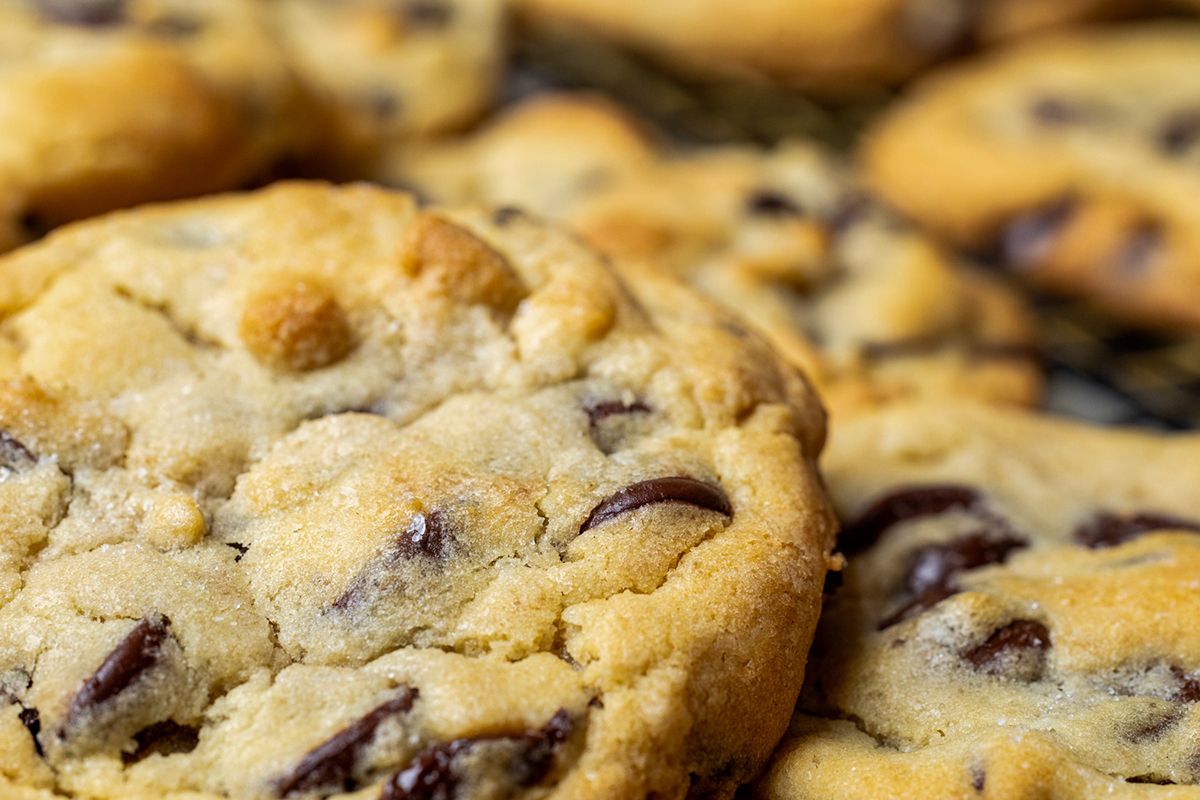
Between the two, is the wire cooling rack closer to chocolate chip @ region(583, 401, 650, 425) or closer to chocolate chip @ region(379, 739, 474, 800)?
chocolate chip @ region(583, 401, 650, 425)

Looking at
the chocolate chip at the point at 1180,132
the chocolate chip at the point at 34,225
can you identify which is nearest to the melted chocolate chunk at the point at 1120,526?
the chocolate chip at the point at 1180,132

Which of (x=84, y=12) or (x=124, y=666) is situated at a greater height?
(x=84, y=12)

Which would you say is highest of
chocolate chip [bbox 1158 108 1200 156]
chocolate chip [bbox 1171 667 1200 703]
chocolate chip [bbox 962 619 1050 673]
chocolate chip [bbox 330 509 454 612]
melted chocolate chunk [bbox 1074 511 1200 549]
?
chocolate chip [bbox 330 509 454 612]

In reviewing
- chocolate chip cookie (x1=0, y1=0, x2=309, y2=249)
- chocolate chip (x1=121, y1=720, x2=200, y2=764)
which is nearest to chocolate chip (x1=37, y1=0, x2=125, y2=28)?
chocolate chip cookie (x1=0, y1=0, x2=309, y2=249)

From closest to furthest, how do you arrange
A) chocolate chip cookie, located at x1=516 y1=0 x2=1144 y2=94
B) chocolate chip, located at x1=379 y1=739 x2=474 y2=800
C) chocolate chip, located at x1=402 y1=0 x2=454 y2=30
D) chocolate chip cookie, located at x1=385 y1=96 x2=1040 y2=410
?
chocolate chip, located at x1=379 y1=739 x2=474 y2=800 → chocolate chip cookie, located at x1=385 y1=96 x2=1040 y2=410 → chocolate chip, located at x1=402 y1=0 x2=454 y2=30 → chocolate chip cookie, located at x1=516 y1=0 x2=1144 y2=94

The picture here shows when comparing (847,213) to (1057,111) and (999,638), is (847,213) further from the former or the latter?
(999,638)

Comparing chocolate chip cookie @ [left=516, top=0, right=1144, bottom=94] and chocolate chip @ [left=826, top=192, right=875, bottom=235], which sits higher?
chocolate chip cookie @ [left=516, top=0, right=1144, bottom=94]

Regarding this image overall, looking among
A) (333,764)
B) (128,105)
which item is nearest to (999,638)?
(333,764)
